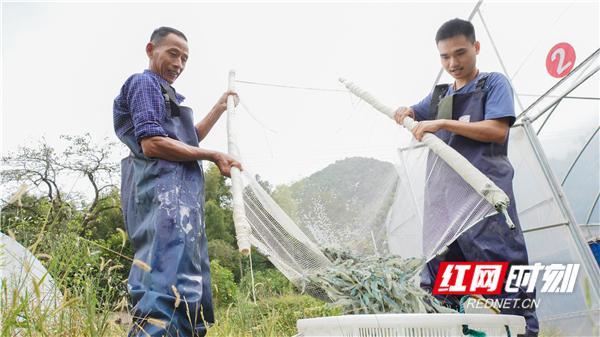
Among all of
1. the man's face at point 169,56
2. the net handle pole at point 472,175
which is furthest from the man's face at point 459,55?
the man's face at point 169,56

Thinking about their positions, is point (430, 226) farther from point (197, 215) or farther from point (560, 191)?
point (560, 191)

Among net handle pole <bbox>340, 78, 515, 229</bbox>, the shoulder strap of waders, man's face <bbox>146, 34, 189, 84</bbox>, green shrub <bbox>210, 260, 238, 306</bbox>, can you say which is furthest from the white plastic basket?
green shrub <bbox>210, 260, 238, 306</bbox>

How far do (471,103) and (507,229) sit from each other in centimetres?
68

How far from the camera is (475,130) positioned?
239 centimetres

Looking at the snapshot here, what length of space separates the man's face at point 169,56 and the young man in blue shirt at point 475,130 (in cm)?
110

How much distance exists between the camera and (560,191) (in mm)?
3672

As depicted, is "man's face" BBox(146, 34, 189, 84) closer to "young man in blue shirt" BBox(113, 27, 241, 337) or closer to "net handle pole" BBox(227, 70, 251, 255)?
"young man in blue shirt" BBox(113, 27, 241, 337)

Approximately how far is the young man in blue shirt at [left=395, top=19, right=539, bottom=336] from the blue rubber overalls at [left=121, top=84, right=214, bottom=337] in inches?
41.5

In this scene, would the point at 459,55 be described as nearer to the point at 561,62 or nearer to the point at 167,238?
the point at 167,238

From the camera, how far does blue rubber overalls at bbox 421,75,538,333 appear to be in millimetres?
2305

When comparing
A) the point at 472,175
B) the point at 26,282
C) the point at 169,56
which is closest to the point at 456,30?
the point at 472,175

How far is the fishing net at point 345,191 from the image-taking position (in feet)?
6.92

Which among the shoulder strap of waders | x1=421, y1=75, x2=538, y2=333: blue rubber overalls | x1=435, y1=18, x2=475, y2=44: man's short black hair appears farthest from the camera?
x1=435, y1=18, x2=475, y2=44: man's short black hair

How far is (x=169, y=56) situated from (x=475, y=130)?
4.74ft
